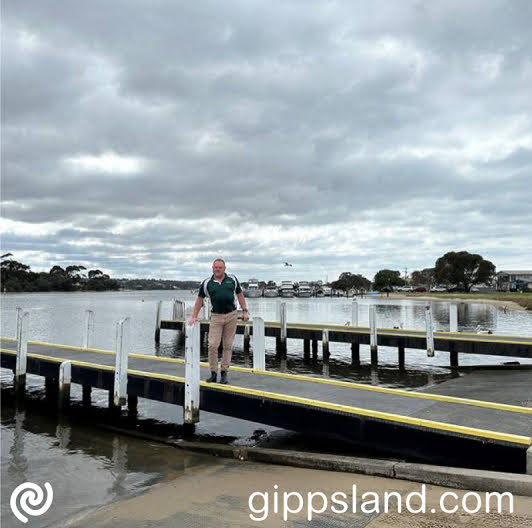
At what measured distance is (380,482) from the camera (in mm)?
5656

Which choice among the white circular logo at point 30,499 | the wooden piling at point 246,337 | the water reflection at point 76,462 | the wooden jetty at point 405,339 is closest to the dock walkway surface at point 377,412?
the water reflection at point 76,462

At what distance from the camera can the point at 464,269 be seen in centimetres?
12938

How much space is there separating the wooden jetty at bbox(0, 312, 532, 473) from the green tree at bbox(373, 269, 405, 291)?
16227 cm

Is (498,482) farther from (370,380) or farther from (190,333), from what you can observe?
(370,380)

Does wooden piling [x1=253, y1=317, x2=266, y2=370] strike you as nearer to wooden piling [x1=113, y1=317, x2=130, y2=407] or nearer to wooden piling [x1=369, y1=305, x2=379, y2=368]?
wooden piling [x1=113, y1=317, x2=130, y2=407]

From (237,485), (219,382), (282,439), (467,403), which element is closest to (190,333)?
(219,382)

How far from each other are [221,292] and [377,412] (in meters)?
3.28

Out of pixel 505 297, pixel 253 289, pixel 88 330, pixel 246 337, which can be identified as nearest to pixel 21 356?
pixel 88 330

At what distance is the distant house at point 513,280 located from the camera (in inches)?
5709

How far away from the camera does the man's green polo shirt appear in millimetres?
8688

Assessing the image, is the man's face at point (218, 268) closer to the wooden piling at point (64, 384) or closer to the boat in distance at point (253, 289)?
the wooden piling at point (64, 384)

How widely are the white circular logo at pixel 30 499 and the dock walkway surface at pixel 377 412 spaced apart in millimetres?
2758

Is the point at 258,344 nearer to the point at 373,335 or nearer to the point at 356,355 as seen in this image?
the point at 373,335

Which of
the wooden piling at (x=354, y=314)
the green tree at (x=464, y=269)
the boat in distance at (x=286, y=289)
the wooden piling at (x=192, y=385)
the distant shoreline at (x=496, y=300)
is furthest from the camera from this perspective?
the boat in distance at (x=286, y=289)
